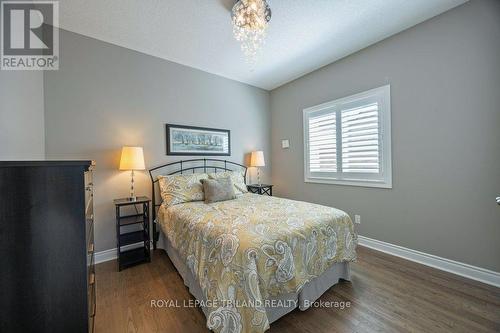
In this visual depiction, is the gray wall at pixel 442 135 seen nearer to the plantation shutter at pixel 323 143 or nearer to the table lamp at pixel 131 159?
the plantation shutter at pixel 323 143

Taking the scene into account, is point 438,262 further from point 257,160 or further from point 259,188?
point 257,160

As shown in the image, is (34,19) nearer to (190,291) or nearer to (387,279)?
(190,291)

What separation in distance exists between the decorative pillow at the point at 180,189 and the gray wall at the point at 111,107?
45 cm

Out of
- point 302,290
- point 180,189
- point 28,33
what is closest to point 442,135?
point 302,290

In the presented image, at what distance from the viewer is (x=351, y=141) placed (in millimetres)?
2961

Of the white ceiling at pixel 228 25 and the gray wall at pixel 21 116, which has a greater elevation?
the white ceiling at pixel 228 25

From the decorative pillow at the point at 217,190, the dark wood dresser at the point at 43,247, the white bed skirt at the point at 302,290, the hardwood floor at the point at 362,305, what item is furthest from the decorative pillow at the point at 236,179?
the dark wood dresser at the point at 43,247

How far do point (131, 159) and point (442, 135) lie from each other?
361 cm

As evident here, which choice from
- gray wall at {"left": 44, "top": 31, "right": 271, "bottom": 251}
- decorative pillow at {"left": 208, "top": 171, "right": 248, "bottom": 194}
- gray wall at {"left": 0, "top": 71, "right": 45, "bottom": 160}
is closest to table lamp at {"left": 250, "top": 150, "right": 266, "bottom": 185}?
decorative pillow at {"left": 208, "top": 171, "right": 248, "bottom": 194}

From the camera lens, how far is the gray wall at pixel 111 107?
233 cm

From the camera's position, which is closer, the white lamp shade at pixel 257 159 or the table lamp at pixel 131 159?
the table lamp at pixel 131 159

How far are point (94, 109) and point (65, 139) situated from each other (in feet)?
1.58

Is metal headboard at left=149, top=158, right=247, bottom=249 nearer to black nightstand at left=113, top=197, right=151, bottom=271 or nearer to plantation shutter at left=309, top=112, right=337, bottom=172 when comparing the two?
black nightstand at left=113, top=197, right=151, bottom=271

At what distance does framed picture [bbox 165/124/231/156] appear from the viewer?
308 cm
